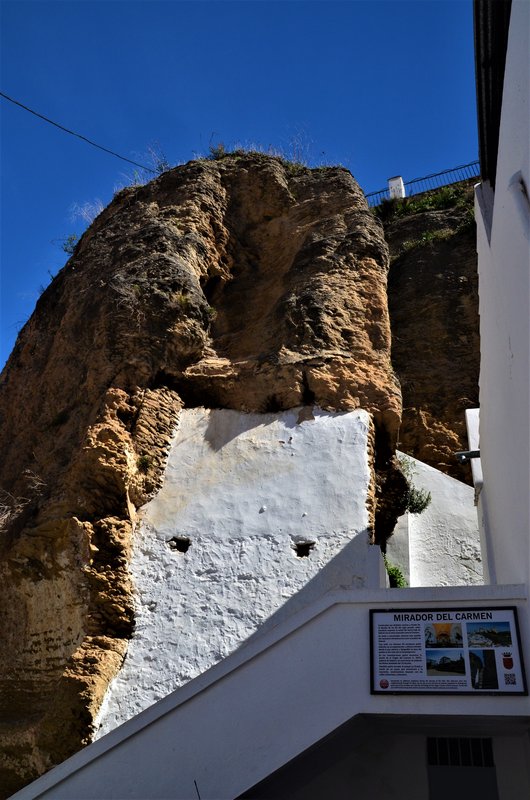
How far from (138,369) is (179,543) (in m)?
2.63

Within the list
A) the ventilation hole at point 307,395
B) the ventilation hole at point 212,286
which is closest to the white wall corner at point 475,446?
the ventilation hole at point 307,395

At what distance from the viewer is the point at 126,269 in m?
11.6

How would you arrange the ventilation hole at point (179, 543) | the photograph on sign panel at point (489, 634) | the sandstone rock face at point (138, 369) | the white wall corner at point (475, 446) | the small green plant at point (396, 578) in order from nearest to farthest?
the photograph on sign panel at point (489, 634), the sandstone rock face at point (138, 369), the ventilation hole at point (179, 543), the white wall corner at point (475, 446), the small green plant at point (396, 578)

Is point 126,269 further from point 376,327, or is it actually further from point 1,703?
point 1,703

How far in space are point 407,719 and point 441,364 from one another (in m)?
12.8

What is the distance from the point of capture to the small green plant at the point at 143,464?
9.59m

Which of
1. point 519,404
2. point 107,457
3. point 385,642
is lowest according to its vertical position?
point 385,642

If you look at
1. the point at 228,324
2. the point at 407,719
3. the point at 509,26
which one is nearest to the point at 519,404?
the point at 407,719

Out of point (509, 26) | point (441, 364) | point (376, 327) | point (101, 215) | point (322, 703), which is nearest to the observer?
point (322, 703)

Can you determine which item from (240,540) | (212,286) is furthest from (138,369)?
(212,286)

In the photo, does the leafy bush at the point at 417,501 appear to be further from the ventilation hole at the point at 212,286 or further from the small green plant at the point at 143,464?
the small green plant at the point at 143,464

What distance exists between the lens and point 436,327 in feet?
60.2

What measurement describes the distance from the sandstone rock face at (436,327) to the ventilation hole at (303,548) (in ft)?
25.9

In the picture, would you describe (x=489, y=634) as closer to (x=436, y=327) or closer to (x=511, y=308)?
(x=511, y=308)
